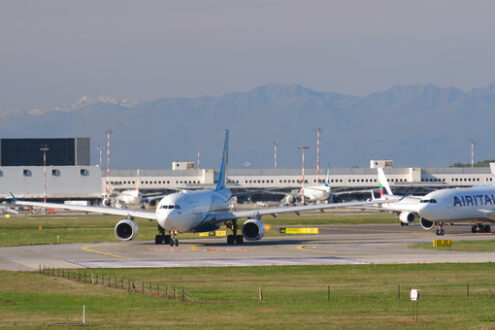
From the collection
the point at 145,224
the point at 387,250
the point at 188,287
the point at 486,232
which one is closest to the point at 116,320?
the point at 188,287

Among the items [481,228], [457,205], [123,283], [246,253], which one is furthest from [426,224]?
[123,283]

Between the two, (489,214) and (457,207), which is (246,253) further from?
(489,214)

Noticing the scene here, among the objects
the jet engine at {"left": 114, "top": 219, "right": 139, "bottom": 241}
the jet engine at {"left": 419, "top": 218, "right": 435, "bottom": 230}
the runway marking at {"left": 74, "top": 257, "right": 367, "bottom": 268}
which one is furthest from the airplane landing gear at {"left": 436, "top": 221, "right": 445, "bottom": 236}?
the jet engine at {"left": 114, "top": 219, "right": 139, "bottom": 241}

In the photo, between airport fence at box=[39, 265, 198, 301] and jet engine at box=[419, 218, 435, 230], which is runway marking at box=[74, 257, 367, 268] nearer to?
airport fence at box=[39, 265, 198, 301]

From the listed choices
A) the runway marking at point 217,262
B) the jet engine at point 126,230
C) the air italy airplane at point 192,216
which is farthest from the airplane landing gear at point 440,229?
the jet engine at point 126,230

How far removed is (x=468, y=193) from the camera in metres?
87.5

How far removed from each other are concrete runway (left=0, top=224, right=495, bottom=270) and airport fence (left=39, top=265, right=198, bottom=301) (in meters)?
3.60

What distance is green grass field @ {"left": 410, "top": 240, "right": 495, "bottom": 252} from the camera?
6669cm

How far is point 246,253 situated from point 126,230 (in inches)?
478

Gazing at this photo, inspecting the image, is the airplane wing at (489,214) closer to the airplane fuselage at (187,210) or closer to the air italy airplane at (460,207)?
the air italy airplane at (460,207)

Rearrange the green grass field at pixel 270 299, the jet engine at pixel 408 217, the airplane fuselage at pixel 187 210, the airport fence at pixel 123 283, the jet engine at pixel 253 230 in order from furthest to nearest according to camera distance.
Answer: the jet engine at pixel 408 217
the jet engine at pixel 253 230
the airplane fuselage at pixel 187 210
the airport fence at pixel 123 283
the green grass field at pixel 270 299

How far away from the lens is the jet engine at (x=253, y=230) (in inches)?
2859

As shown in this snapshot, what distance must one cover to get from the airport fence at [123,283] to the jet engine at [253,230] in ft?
73.6

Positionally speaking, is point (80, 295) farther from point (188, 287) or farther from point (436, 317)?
point (436, 317)
